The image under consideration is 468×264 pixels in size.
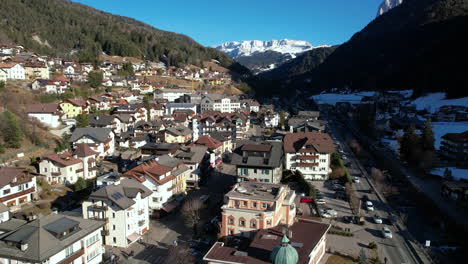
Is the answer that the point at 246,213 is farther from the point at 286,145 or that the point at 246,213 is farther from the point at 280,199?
the point at 286,145

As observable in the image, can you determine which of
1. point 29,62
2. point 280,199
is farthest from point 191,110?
point 280,199

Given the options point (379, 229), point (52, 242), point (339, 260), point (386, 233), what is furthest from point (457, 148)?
point (52, 242)

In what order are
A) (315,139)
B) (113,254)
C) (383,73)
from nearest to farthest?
(113,254) → (315,139) → (383,73)

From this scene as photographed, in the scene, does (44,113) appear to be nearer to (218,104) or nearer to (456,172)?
(218,104)

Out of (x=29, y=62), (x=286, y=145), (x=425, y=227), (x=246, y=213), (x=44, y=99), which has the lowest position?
(x=425, y=227)

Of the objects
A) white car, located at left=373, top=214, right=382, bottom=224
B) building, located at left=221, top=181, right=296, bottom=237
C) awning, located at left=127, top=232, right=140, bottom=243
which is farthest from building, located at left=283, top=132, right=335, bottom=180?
awning, located at left=127, top=232, right=140, bottom=243

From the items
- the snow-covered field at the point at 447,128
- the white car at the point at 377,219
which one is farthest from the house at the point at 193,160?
→ the snow-covered field at the point at 447,128
